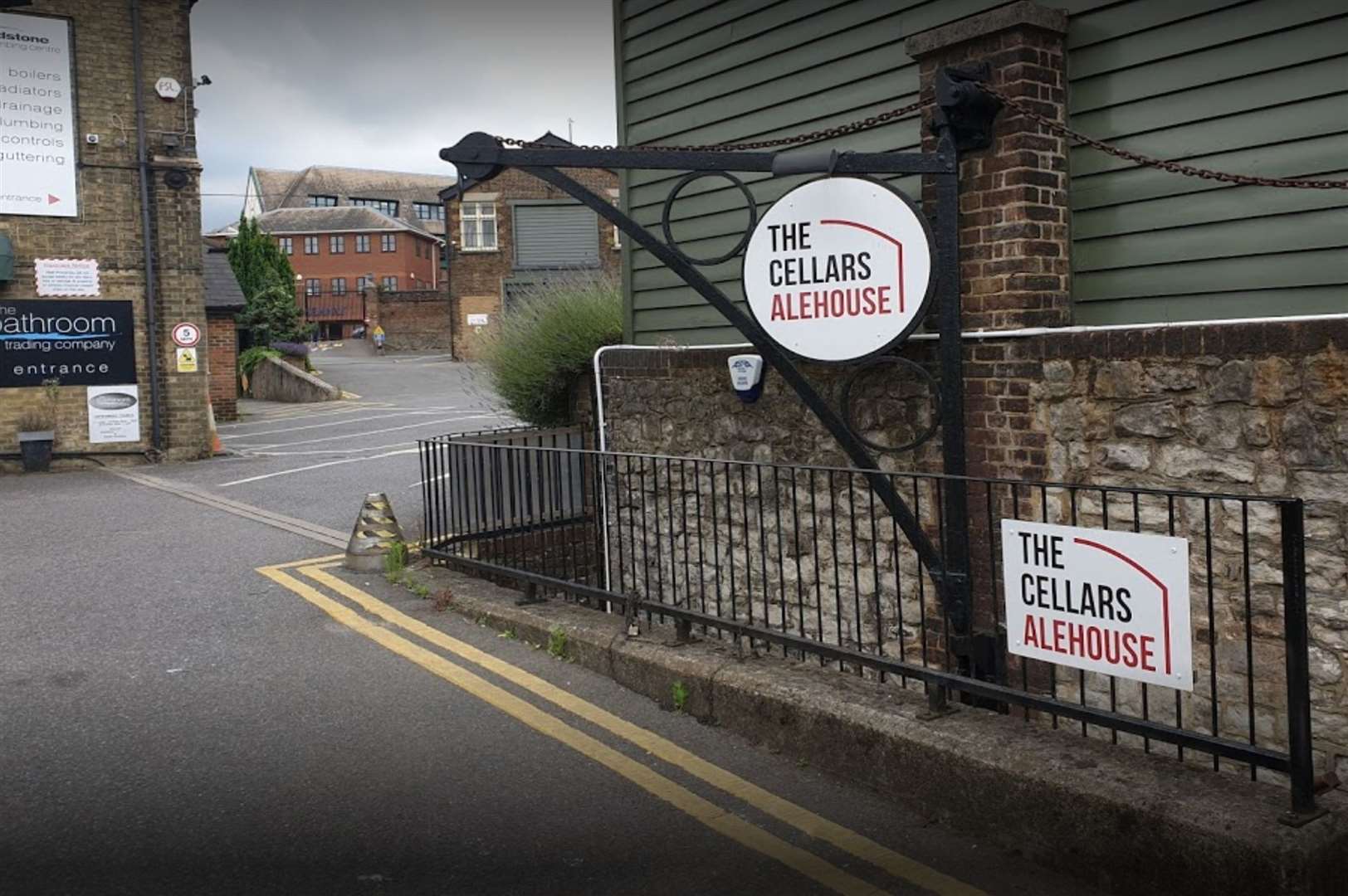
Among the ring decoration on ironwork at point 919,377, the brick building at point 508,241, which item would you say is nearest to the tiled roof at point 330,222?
the brick building at point 508,241

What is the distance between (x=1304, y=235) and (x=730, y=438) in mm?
3920

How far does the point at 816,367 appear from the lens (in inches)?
304

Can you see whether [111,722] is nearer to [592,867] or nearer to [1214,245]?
[592,867]

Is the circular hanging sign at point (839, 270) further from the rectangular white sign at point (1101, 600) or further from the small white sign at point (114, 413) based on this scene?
the small white sign at point (114, 413)

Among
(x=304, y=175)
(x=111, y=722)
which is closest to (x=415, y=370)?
(x=111, y=722)

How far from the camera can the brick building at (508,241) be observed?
46375 mm

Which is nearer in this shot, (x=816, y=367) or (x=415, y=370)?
(x=816, y=367)

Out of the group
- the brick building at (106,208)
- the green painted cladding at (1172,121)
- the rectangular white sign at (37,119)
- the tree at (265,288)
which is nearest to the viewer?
the green painted cladding at (1172,121)

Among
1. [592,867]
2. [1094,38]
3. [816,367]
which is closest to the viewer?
[592,867]

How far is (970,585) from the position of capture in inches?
221

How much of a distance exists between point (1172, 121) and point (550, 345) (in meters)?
6.98

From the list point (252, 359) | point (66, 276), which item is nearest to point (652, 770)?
point (66, 276)

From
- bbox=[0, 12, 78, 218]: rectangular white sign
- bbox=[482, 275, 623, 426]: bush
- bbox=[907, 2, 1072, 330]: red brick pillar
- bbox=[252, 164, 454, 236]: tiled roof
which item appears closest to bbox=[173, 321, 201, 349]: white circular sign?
bbox=[0, 12, 78, 218]: rectangular white sign

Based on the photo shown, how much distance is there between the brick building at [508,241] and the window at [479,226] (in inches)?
1.3
